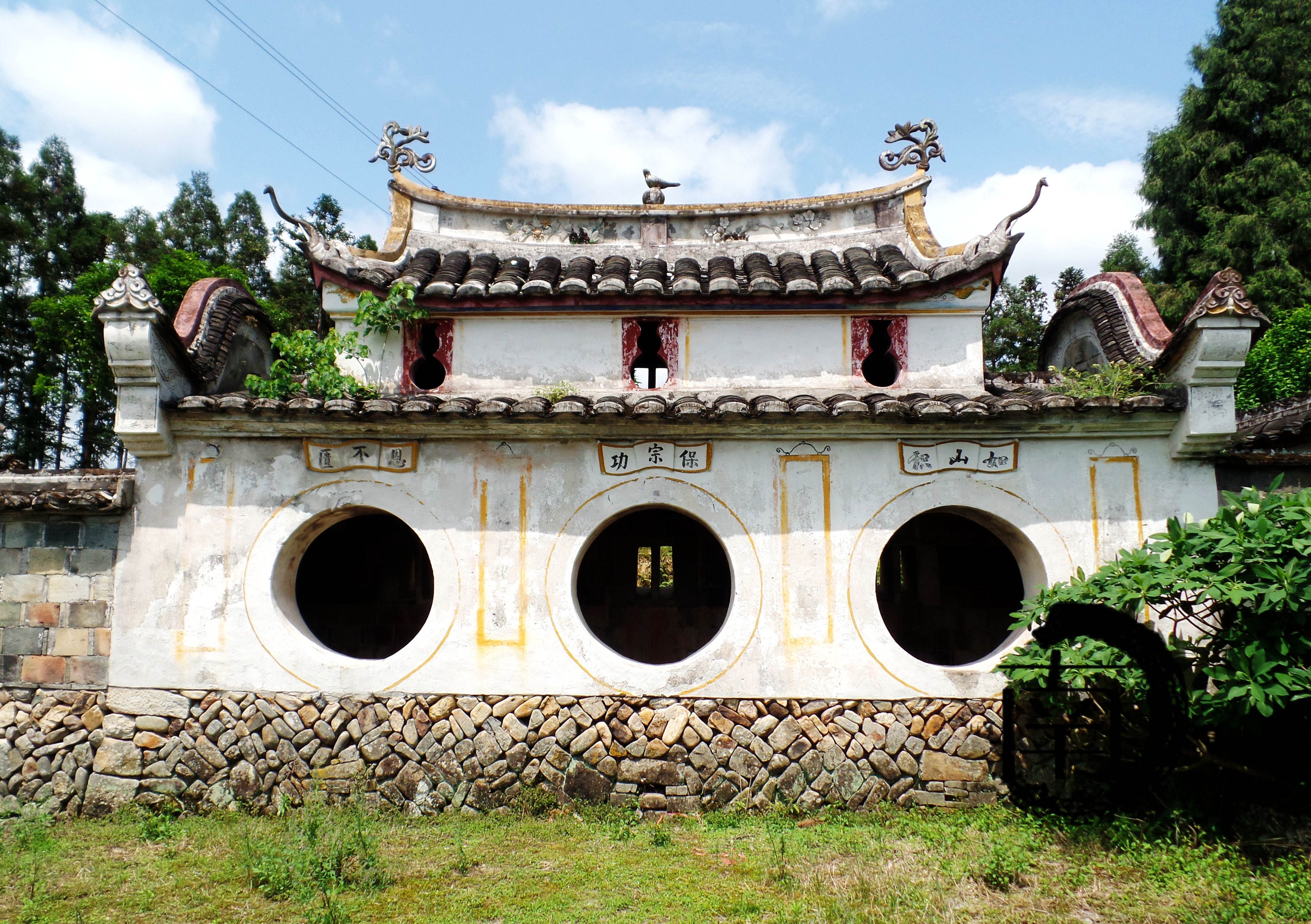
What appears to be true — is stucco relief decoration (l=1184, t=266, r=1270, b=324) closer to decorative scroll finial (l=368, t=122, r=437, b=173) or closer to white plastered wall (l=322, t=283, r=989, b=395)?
white plastered wall (l=322, t=283, r=989, b=395)

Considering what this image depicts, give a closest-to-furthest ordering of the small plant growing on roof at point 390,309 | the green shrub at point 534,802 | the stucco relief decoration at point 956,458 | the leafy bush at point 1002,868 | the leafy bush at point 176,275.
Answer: the leafy bush at point 1002,868, the green shrub at point 534,802, the stucco relief decoration at point 956,458, the small plant growing on roof at point 390,309, the leafy bush at point 176,275

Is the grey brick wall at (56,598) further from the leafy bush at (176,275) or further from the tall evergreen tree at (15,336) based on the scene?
the tall evergreen tree at (15,336)

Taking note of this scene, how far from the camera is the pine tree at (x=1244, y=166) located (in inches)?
811

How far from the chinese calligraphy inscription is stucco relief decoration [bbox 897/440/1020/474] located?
17.2 ft

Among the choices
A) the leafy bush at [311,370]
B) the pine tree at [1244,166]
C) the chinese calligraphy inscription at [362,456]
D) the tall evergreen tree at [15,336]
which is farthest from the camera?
the tall evergreen tree at [15,336]

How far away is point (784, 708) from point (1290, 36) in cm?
2492

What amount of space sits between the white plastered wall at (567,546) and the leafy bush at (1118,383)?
0.52 m

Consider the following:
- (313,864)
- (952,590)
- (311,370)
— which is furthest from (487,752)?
(952,590)

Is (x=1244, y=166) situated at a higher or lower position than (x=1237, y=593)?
higher

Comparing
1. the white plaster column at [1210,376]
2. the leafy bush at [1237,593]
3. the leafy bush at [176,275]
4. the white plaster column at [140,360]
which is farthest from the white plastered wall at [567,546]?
the leafy bush at [176,275]

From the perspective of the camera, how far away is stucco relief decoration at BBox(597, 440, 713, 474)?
8734mm

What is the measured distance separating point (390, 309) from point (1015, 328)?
25.3 m

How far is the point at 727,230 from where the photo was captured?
1162 cm

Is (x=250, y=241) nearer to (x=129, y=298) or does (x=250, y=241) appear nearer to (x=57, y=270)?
(x=57, y=270)
